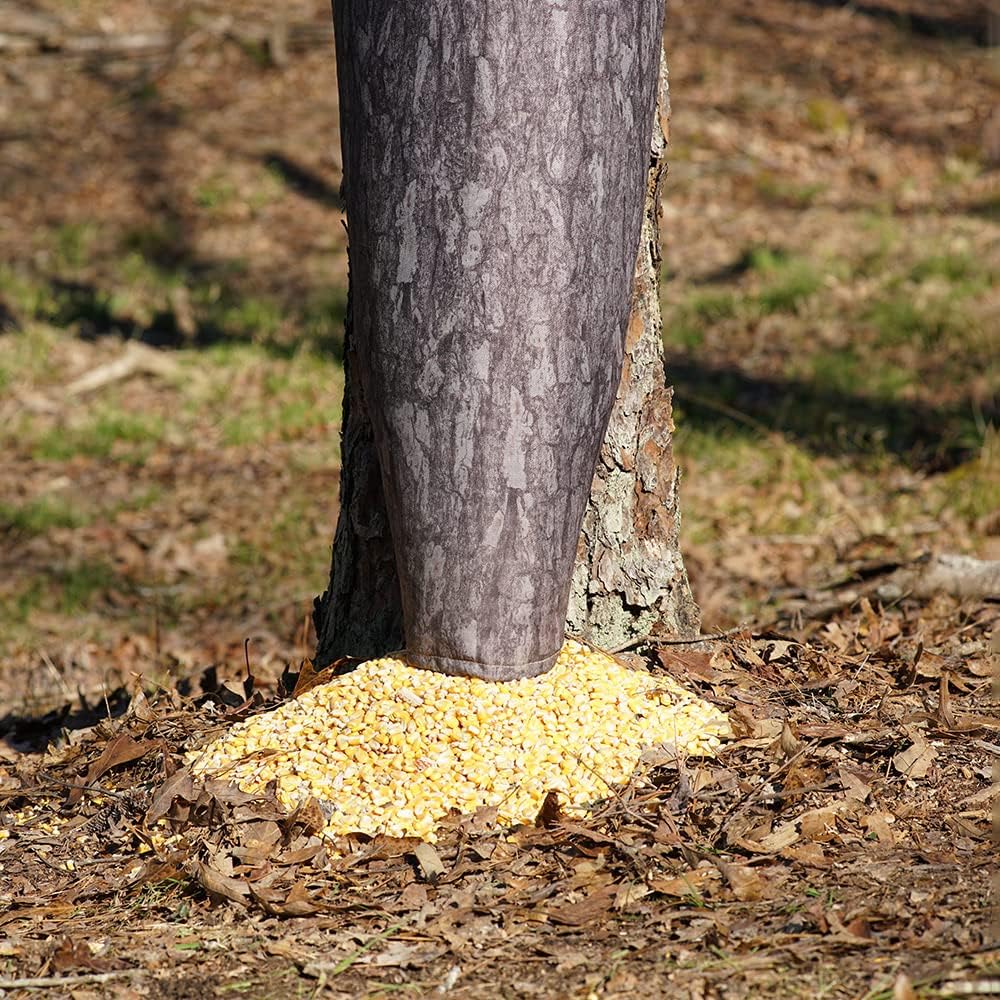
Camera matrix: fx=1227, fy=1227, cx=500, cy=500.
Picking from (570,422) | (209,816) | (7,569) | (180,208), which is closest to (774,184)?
(180,208)

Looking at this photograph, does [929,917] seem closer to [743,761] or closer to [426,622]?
[743,761]

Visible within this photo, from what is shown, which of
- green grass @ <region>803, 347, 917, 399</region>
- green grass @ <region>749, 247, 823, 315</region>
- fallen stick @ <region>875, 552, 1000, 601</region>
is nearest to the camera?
fallen stick @ <region>875, 552, 1000, 601</region>

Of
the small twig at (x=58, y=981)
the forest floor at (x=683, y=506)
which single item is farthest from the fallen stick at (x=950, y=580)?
the small twig at (x=58, y=981)

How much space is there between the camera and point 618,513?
9.46 feet

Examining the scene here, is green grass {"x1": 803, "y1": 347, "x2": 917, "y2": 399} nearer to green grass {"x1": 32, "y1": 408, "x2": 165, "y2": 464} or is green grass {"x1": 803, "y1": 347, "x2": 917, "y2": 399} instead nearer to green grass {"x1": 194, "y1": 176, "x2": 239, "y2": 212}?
green grass {"x1": 32, "y1": 408, "x2": 165, "y2": 464}

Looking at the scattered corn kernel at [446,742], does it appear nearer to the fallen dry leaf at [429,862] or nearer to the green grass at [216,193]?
the fallen dry leaf at [429,862]

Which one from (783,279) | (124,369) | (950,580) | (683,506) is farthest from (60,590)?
(783,279)

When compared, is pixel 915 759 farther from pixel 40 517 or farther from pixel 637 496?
pixel 40 517

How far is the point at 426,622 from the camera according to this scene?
2514 millimetres

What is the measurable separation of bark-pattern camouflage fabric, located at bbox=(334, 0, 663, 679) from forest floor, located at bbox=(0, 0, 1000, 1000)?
50 cm

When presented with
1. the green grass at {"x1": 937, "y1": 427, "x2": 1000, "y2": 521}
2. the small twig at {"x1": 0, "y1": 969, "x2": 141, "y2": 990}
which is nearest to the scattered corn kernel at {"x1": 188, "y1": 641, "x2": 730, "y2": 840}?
the small twig at {"x1": 0, "y1": 969, "x2": 141, "y2": 990}

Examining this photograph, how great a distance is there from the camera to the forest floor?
2.03 m

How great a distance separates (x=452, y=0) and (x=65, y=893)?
5.92 feet

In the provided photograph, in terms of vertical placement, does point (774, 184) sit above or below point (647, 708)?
above
